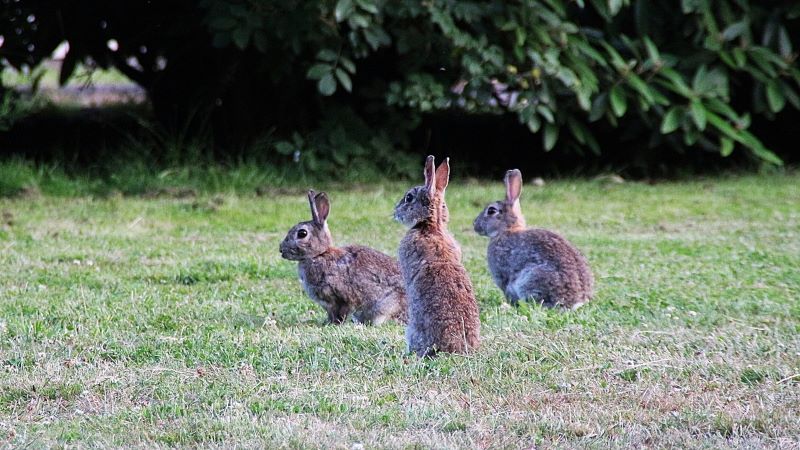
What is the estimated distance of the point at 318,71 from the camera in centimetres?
→ 1112

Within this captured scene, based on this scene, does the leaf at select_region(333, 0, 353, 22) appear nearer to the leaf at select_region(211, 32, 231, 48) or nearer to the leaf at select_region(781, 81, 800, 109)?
the leaf at select_region(211, 32, 231, 48)

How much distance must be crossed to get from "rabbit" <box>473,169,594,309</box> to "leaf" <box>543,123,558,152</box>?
4373 mm

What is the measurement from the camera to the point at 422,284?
17.7ft

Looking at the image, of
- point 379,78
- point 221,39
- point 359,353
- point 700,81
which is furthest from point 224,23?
point 359,353

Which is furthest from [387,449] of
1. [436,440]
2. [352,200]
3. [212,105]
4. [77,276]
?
[212,105]

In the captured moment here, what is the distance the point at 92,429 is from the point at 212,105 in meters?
8.96

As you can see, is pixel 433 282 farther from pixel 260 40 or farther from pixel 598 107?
pixel 598 107

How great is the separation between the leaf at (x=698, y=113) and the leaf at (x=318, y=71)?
3.72 m

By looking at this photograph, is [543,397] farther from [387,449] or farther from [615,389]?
[387,449]

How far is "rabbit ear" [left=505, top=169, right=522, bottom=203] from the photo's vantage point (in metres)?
7.65

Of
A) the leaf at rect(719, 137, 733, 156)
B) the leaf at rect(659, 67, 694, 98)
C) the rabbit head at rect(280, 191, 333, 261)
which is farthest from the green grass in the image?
the leaf at rect(659, 67, 694, 98)

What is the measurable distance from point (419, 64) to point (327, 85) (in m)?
1.32

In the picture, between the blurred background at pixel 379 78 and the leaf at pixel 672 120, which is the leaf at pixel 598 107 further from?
the leaf at pixel 672 120

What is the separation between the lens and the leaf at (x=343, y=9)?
34.5 ft
